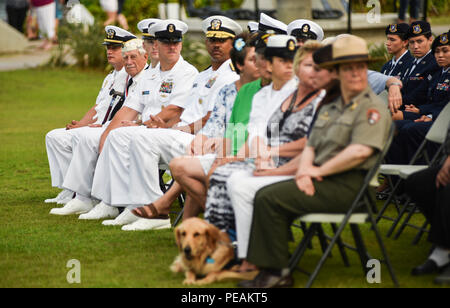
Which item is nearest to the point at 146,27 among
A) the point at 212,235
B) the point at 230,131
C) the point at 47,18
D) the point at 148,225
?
the point at 148,225

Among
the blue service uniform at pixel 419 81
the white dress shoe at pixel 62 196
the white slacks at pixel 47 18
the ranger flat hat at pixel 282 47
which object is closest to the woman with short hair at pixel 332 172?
the ranger flat hat at pixel 282 47

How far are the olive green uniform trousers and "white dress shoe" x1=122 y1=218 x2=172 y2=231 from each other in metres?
2.37

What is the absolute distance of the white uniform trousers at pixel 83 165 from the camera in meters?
8.91

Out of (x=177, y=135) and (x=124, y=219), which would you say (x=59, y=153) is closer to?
(x=124, y=219)

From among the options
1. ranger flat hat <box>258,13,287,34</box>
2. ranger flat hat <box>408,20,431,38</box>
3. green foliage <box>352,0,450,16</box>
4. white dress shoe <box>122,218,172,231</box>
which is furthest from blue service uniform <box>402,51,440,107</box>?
green foliage <box>352,0,450,16</box>

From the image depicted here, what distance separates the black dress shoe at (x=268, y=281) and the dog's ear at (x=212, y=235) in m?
0.43

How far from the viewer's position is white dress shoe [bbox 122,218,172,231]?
7824 millimetres

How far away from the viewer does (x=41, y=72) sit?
24.2 m

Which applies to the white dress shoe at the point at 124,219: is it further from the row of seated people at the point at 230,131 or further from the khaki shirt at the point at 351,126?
the khaki shirt at the point at 351,126

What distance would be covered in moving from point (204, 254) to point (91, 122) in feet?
14.5

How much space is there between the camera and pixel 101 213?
8.63 metres

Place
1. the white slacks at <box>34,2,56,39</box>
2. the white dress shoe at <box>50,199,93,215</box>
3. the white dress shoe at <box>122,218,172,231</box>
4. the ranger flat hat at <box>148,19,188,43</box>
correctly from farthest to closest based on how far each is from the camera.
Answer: the white slacks at <box>34,2,56,39</box>
the white dress shoe at <box>50,199,93,215</box>
the ranger flat hat at <box>148,19,188,43</box>
the white dress shoe at <box>122,218,172,231</box>

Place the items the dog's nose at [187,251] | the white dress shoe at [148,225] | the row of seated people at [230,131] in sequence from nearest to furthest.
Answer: the row of seated people at [230,131] → the dog's nose at [187,251] → the white dress shoe at [148,225]

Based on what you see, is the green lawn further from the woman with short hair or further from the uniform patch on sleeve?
the uniform patch on sleeve
